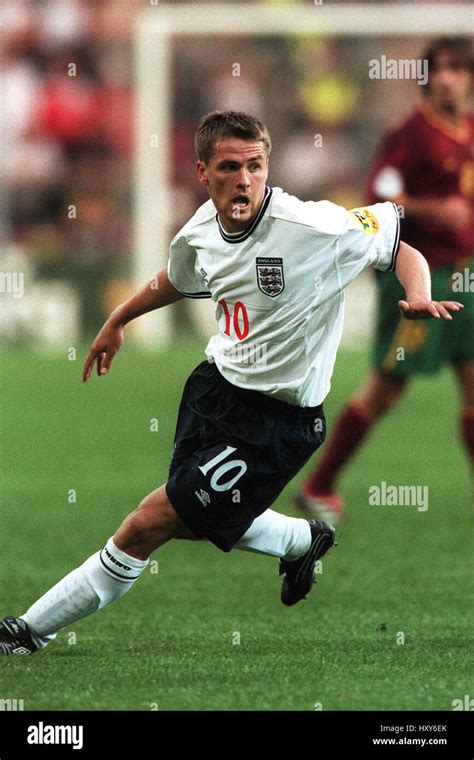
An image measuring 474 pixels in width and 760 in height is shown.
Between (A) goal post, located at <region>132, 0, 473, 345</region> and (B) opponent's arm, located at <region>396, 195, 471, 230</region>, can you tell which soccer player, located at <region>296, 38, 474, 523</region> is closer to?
(B) opponent's arm, located at <region>396, 195, 471, 230</region>

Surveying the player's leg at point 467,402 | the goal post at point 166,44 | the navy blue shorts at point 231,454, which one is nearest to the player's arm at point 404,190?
the player's leg at point 467,402

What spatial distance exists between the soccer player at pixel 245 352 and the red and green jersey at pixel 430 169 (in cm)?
288

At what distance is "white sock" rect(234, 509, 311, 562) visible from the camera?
5164mm

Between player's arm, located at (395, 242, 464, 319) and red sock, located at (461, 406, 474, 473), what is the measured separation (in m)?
3.10

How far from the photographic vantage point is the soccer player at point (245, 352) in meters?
4.70

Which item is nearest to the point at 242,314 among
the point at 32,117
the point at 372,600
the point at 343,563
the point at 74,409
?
the point at 372,600

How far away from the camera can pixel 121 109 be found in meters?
19.0

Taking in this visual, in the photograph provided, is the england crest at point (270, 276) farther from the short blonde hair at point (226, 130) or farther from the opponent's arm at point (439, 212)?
the opponent's arm at point (439, 212)

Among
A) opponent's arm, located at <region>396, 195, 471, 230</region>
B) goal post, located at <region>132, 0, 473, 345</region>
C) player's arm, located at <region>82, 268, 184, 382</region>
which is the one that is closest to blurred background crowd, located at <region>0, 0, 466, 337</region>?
goal post, located at <region>132, 0, 473, 345</region>

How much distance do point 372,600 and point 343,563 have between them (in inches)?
31.4

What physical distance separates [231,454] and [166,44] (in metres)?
13.3

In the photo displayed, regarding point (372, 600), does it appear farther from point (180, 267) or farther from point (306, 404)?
point (180, 267)

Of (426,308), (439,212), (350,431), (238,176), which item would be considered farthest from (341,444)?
(426,308)

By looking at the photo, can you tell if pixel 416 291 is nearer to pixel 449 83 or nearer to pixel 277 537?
pixel 277 537
